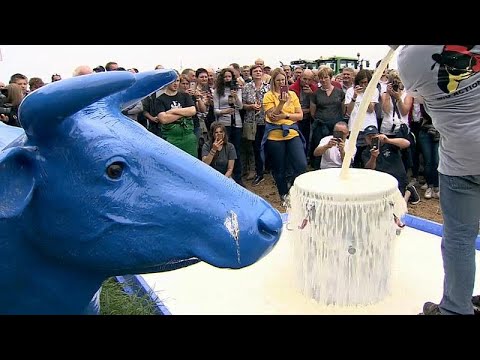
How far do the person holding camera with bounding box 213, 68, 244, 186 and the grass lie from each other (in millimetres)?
3835

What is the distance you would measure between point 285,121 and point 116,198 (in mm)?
4651

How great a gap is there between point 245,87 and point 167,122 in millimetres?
1721

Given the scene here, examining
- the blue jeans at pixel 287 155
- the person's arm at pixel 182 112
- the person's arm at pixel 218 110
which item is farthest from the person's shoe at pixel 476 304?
the person's arm at pixel 218 110

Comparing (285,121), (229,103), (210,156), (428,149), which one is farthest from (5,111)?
(428,149)

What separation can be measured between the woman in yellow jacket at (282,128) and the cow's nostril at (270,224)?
4551 mm

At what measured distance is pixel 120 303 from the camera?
7.98 feet

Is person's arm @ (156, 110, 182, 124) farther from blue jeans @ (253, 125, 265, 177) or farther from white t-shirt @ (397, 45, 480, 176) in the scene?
white t-shirt @ (397, 45, 480, 176)

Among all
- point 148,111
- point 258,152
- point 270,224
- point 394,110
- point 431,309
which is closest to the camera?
point 270,224

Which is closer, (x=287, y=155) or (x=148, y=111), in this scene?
(x=148, y=111)

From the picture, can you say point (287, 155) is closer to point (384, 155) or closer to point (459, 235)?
point (384, 155)

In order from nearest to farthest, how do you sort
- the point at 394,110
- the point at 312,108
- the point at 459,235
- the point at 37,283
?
the point at 37,283 → the point at 459,235 → the point at 394,110 → the point at 312,108

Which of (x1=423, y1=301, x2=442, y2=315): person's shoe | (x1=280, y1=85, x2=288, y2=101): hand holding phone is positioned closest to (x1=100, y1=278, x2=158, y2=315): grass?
(x1=423, y1=301, x2=442, y2=315): person's shoe

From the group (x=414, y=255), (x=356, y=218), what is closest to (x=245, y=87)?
(x=414, y=255)
